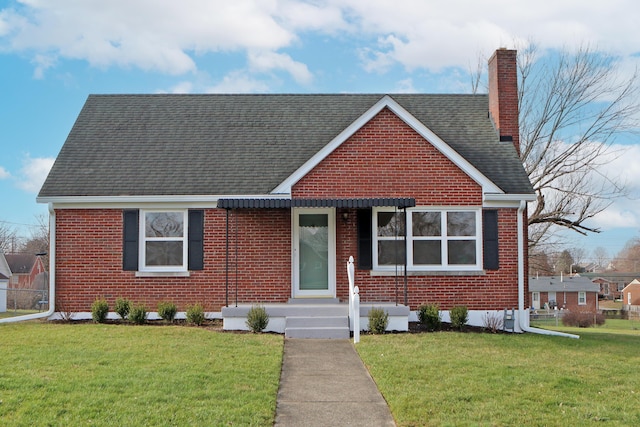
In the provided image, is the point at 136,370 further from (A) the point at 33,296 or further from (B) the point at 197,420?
(A) the point at 33,296

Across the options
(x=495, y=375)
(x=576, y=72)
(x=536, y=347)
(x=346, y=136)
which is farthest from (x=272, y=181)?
(x=576, y=72)

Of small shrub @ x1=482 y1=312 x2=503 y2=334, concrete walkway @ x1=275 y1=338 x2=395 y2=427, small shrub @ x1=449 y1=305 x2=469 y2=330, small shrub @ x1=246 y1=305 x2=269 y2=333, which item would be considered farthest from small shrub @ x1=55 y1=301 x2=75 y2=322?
small shrub @ x1=482 y1=312 x2=503 y2=334

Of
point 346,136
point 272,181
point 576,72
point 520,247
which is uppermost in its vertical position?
point 576,72

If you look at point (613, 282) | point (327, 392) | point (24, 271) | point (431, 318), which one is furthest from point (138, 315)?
point (613, 282)

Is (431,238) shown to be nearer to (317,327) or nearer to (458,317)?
(458,317)

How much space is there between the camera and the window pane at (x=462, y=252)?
52.9ft

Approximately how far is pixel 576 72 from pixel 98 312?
24498 millimetres

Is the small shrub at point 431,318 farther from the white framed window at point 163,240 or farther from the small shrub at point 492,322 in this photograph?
the white framed window at point 163,240

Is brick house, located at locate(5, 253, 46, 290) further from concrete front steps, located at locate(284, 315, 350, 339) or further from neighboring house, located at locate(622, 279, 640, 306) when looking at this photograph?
neighboring house, located at locate(622, 279, 640, 306)

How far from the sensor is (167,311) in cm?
1534

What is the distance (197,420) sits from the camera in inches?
287

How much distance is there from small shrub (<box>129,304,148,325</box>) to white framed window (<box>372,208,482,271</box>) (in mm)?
5490

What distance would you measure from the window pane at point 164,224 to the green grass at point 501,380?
567cm

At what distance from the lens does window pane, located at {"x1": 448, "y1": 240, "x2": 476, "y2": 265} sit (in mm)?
16125
